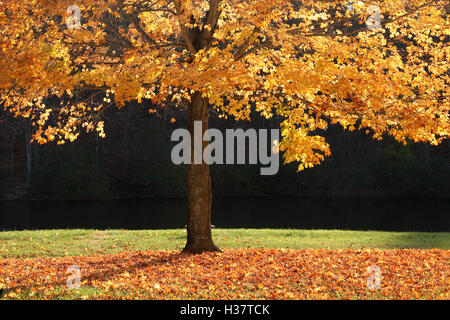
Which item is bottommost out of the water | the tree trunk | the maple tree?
the water

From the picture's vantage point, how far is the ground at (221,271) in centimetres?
744

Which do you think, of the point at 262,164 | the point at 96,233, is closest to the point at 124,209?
the point at 262,164

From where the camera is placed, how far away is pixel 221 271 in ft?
29.5

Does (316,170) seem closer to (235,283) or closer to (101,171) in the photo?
(101,171)

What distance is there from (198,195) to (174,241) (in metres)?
3.39

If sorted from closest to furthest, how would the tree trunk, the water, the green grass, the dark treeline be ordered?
the tree trunk, the green grass, the water, the dark treeline

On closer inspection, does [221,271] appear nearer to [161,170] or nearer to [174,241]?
[174,241]

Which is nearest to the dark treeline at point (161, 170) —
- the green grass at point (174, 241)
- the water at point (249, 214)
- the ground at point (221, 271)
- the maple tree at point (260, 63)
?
the water at point (249, 214)

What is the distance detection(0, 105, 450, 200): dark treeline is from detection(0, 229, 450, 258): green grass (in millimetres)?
21948

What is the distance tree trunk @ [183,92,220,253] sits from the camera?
35.3ft

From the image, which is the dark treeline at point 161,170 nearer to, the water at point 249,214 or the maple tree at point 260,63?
the water at point 249,214

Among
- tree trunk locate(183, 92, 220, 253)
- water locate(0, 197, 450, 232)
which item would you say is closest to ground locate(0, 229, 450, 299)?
tree trunk locate(183, 92, 220, 253)

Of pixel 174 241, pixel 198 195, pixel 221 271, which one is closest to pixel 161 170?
pixel 174 241

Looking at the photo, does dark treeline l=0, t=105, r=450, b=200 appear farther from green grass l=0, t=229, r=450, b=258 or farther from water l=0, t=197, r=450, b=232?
green grass l=0, t=229, r=450, b=258
